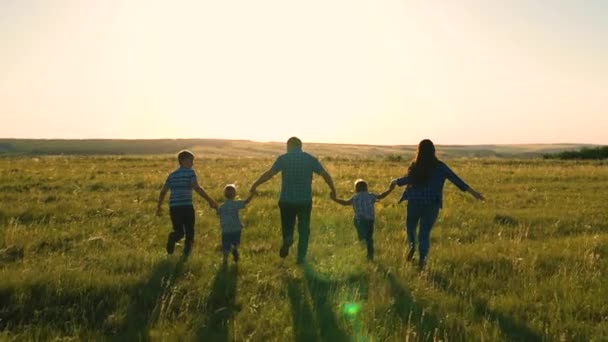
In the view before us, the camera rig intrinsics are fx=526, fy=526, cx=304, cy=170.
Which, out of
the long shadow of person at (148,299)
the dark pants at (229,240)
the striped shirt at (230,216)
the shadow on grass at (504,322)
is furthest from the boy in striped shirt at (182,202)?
the shadow on grass at (504,322)

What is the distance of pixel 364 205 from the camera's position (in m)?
9.72

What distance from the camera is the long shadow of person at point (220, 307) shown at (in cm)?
573

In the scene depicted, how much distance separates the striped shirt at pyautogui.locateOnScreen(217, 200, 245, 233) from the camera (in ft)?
29.9

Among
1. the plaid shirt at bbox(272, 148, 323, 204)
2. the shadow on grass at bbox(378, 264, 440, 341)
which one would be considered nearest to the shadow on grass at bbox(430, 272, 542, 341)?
the shadow on grass at bbox(378, 264, 440, 341)

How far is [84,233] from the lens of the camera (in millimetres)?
10945

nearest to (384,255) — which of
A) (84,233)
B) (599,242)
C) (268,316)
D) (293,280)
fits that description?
(293,280)

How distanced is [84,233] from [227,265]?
411 centimetres

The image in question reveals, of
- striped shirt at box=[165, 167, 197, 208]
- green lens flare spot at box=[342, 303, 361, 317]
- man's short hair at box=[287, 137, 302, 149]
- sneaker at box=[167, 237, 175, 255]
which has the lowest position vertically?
green lens flare spot at box=[342, 303, 361, 317]

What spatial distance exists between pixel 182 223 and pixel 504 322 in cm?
564

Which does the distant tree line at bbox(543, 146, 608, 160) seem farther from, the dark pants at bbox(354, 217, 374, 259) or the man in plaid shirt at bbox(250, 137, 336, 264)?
the man in plaid shirt at bbox(250, 137, 336, 264)

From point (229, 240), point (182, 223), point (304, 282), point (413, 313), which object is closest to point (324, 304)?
point (304, 282)

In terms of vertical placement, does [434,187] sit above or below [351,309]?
above

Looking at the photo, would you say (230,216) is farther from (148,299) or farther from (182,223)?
(148,299)

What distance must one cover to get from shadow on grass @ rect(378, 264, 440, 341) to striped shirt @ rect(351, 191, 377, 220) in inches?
79.6
